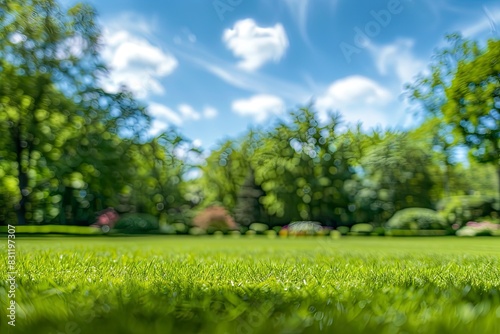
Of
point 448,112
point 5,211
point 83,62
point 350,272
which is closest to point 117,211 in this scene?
point 5,211

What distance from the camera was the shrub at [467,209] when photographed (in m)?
31.8

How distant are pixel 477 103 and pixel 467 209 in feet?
71.9

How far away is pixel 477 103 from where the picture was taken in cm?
1260

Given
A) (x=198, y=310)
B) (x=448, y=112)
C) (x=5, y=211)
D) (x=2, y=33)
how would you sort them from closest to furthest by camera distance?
(x=198, y=310) < (x=448, y=112) < (x=2, y=33) < (x=5, y=211)

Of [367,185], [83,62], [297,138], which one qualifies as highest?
[83,62]

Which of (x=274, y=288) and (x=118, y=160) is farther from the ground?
(x=118, y=160)

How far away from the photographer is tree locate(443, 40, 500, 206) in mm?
12555

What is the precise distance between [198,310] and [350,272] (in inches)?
103

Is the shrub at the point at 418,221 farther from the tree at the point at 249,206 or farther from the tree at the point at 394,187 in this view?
the tree at the point at 249,206

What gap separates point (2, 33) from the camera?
2495cm

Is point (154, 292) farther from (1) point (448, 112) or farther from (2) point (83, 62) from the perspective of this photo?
(2) point (83, 62)

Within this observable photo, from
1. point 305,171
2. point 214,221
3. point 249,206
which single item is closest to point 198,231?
point 214,221

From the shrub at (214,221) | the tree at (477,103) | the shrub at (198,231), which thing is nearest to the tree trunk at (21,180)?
the shrub at (198,231)

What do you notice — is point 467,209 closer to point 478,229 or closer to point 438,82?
point 478,229
